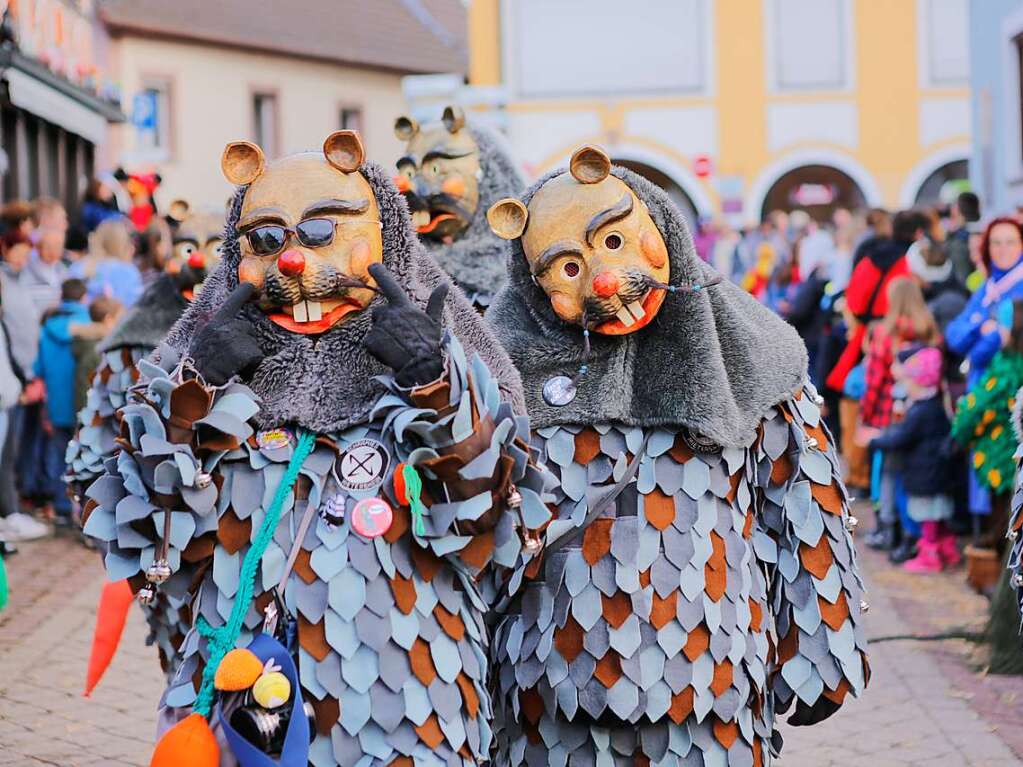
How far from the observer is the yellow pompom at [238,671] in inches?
121

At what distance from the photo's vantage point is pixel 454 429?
3.15 metres

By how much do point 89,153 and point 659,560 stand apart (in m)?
20.1

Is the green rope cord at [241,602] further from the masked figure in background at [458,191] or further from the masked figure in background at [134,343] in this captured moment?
the masked figure in background at [458,191]

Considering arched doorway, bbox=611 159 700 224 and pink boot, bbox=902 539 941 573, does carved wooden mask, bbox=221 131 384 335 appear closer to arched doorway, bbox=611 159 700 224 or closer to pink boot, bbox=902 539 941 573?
pink boot, bbox=902 539 941 573

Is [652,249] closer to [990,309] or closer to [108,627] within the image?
[108,627]

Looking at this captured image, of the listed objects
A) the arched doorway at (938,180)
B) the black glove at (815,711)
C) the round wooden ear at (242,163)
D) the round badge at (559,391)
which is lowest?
the black glove at (815,711)

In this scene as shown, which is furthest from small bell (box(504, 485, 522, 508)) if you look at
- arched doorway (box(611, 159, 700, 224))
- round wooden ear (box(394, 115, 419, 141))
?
arched doorway (box(611, 159, 700, 224))

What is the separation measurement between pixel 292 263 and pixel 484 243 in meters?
3.20

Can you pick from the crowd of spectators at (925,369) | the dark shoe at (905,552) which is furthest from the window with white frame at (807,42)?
the dark shoe at (905,552)

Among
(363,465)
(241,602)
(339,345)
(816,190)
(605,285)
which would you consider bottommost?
(241,602)

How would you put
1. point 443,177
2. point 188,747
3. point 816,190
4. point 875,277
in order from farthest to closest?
point 816,190 → point 875,277 → point 443,177 → point 188,747

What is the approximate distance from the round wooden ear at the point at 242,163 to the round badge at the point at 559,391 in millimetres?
839

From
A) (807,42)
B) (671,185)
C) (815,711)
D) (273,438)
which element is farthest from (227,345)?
(671,185)

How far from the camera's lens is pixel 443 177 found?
6.60 meters
